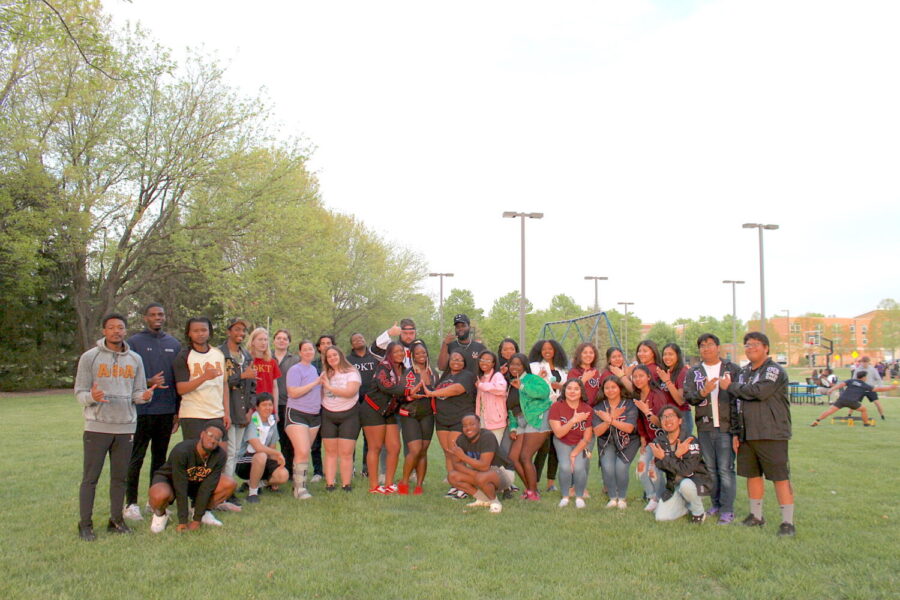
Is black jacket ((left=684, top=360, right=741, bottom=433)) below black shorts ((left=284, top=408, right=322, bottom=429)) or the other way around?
the other way around

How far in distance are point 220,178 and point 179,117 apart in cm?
272

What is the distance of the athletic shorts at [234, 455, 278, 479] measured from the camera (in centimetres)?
719

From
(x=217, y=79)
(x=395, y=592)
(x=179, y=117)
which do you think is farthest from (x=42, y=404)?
(x=395, y=592)

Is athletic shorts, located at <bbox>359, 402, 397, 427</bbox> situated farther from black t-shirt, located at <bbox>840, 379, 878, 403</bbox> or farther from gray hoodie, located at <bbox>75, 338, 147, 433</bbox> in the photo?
black t-shirt, located at <bbox>840, 379, 878, 403</bbox>

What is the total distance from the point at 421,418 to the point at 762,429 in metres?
3.57

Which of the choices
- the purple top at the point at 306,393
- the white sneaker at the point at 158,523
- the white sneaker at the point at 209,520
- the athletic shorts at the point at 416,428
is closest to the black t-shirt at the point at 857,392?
the athletic shorts at the point at 416,428

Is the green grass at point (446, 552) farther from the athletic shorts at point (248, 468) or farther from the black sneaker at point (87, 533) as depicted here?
the athletic shorts at point (248, 468)

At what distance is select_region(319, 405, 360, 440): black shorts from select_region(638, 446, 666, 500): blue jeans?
3.12 metres

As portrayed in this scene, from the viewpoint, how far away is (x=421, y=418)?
24.9ft

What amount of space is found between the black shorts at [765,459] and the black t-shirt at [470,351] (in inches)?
118

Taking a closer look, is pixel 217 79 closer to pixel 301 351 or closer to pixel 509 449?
pixel 301 351

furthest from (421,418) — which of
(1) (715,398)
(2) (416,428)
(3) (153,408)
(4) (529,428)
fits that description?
(1) (715,398)

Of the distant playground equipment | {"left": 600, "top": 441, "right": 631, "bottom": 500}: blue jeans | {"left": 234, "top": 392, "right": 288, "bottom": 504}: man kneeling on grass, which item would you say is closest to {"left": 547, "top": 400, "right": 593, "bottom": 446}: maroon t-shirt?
{"left": 600, "top": 441, "right": 631, "bottom": 500}: blue jeans

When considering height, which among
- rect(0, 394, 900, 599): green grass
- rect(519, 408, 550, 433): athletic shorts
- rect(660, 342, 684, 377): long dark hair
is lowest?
rect(0, 394, 900, 599): green grass
